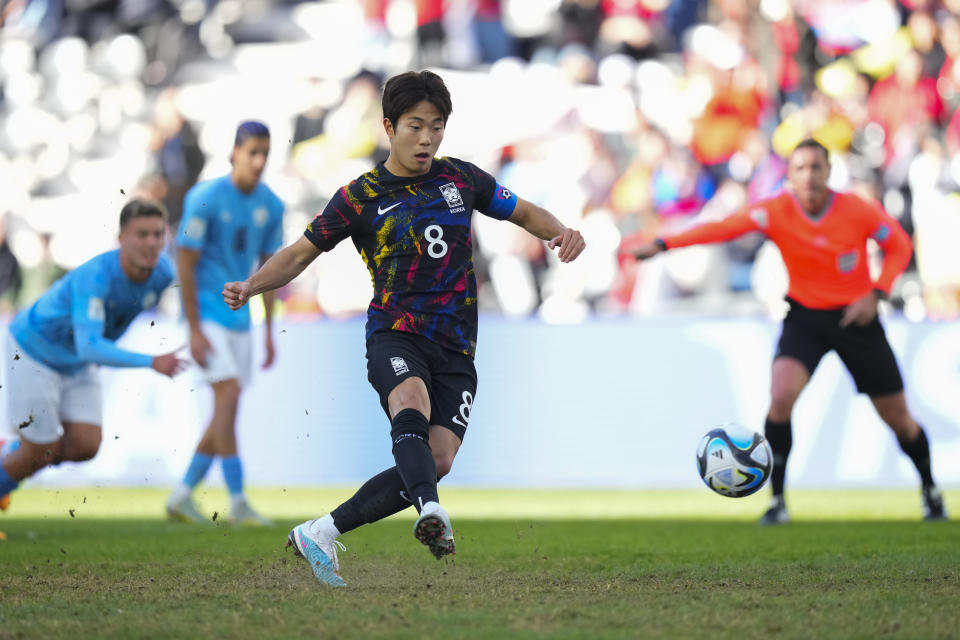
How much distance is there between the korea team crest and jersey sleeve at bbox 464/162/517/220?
12 cm

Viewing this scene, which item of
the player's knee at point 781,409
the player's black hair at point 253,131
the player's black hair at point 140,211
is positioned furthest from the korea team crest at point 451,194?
the player's knee at point 781,409

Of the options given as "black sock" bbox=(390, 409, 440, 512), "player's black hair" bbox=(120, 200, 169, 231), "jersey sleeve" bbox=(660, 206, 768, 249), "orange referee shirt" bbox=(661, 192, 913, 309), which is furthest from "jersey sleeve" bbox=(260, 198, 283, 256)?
"black sock" bbox=(390, 409, 440, 512)

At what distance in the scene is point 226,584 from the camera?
538cm

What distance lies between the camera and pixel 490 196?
557 centimetres

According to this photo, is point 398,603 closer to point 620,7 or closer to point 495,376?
point 495,376

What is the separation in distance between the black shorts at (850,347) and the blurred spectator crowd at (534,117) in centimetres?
432

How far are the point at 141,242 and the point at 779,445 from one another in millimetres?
4293

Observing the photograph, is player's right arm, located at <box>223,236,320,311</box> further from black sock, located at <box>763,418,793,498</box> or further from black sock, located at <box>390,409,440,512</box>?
black sock, located at <box>763,418,793,498</box>

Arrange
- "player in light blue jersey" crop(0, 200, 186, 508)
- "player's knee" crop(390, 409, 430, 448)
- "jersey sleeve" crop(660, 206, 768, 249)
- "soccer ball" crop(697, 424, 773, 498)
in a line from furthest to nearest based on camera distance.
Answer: "jersey sleeve" crop(660, 206, 768, 249) → "player in light blue jersey" crop(0, 200, 186, 508) → "soccer ball" crop(697, 424, 773, 498) → "player's knee" crop(390, 409, 430, 448)

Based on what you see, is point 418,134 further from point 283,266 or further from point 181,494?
point 181,494

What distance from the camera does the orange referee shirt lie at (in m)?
8.59

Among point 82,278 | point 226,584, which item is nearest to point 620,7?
point 82,278

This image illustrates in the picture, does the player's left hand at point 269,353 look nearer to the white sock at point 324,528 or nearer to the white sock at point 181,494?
the white sock at point 181,494

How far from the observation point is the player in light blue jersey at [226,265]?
874cm
